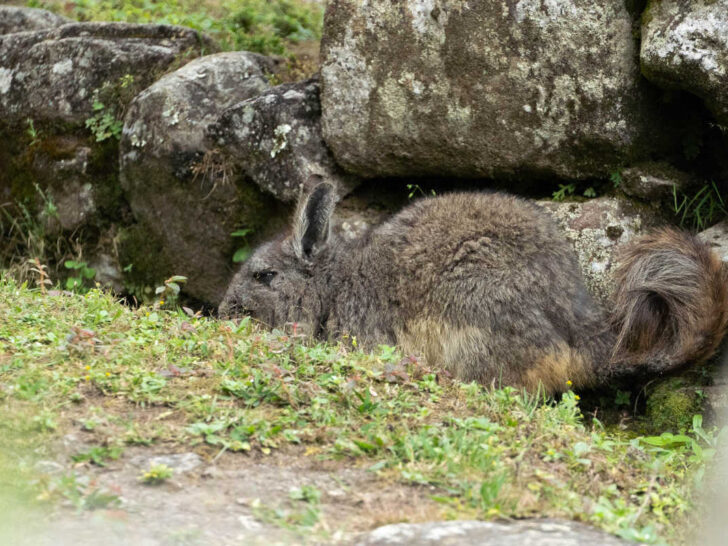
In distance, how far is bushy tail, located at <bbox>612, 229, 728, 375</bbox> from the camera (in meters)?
5.88

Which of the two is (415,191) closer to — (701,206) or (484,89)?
(484,89)

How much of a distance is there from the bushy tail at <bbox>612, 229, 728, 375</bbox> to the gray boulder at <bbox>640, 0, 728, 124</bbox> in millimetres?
1056

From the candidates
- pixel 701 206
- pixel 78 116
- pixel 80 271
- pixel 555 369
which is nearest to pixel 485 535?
pixel 555 369

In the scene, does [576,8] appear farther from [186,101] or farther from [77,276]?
[77,276]

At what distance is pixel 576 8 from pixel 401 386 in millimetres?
3568

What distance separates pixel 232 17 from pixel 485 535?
8.42 meters

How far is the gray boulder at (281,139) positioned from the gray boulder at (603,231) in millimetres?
2293

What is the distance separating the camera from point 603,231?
7000 millimetres

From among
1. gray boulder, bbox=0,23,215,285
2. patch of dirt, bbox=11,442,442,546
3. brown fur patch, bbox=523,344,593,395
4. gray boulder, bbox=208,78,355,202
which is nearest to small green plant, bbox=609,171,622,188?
brown fur patch, bbox=523,344,593,395

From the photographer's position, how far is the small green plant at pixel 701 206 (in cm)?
687

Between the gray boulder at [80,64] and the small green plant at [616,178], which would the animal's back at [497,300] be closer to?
the small green plant at [616,178]

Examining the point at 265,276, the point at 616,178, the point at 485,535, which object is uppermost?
the point at 616,178

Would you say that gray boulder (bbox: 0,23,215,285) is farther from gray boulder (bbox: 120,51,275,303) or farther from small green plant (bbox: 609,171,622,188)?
small green plant (bbox: 609,171,622,188)

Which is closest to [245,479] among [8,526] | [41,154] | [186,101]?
[8,526]
